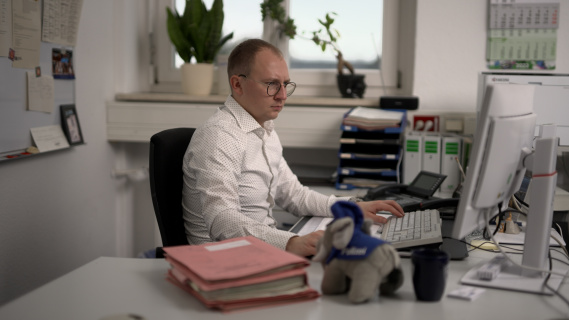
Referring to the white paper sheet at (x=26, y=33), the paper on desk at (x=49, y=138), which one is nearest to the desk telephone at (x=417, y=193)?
the paper on desk at (x=49, y=138)

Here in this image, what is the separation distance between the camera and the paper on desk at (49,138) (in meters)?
2.34

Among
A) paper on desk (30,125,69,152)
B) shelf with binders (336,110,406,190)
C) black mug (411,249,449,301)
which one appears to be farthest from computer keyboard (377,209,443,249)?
paper on desk (30,125,69,152)

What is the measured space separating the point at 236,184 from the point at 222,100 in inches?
52.5

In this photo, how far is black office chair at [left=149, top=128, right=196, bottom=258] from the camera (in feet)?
5.73

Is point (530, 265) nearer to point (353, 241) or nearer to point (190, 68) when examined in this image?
point (353, 241)

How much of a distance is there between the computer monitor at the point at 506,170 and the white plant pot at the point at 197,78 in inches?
76.0

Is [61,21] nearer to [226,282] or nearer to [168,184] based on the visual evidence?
[168,184]

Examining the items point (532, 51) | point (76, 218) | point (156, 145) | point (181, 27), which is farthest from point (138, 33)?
point (532, 51)

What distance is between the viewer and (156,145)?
178 cm

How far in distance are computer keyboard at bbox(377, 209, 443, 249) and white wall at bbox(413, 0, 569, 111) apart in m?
1.15

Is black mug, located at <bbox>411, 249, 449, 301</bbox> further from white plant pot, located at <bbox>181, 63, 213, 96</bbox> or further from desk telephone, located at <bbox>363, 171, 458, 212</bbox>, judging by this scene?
white plant pot, located at <bbox>181, 63, 213, 96</bbox>

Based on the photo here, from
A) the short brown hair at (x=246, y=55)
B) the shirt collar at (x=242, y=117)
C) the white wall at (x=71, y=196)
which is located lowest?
the white wall at (x=71, y=196)

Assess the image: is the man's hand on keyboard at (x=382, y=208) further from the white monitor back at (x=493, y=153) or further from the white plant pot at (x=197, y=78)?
the white plant pot at (x=197, y=78)

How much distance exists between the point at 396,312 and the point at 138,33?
2.54 m
